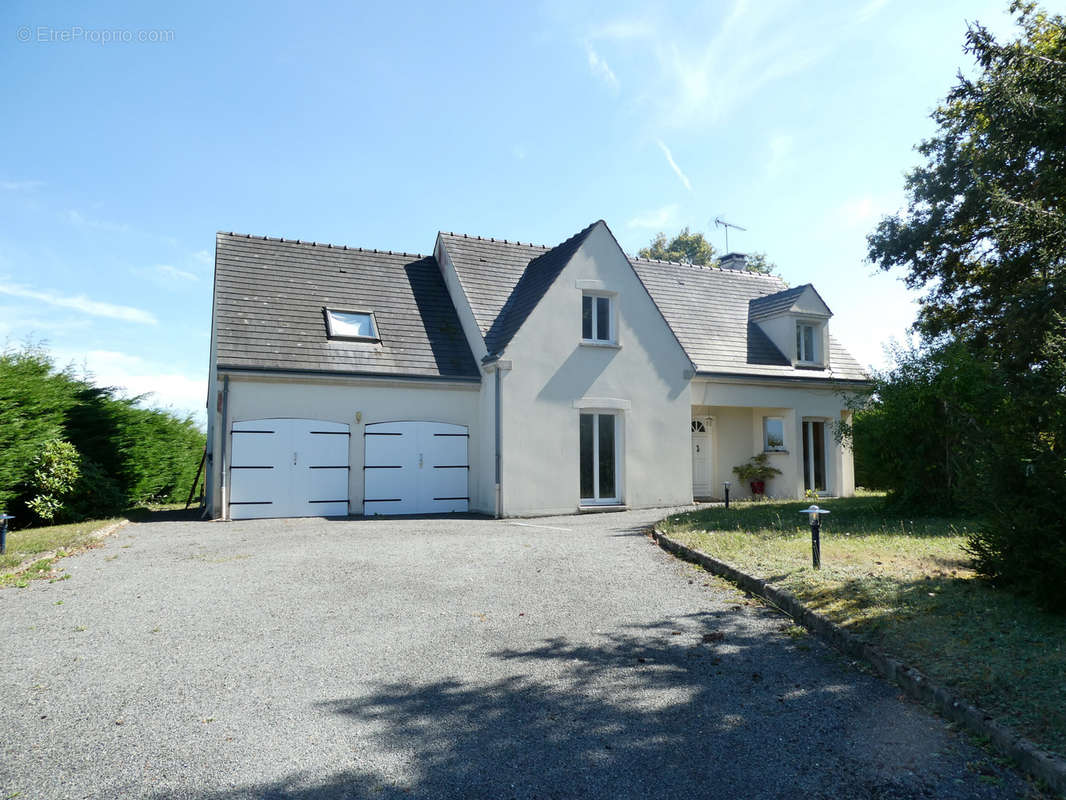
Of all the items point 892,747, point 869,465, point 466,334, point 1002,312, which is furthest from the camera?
point 466,334

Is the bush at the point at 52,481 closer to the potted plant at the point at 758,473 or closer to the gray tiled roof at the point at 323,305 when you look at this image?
the gray tiled roof at the point at 323,305

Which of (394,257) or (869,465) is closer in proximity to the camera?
(869,465)

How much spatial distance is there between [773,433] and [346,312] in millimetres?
11976

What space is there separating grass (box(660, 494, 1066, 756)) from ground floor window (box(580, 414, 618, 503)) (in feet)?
16.9

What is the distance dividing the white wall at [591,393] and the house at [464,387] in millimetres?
38

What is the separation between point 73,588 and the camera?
7.79 m

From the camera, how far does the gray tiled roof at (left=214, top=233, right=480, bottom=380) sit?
1539 cm

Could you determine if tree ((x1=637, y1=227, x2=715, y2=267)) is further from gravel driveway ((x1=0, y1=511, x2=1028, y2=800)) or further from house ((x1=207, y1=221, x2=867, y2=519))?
gravel driveway ((x1=0, y1=511, x2=1028, y2=800))

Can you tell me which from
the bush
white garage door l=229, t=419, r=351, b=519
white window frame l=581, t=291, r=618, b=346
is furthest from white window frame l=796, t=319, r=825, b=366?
the bush

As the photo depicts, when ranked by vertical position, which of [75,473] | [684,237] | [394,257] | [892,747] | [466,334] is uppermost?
[684,237]

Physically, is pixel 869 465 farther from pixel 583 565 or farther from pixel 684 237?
pixel 684 237

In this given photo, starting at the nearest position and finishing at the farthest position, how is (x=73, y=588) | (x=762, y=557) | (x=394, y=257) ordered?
(x=73, y=588)
(x=762, y=557)
(x=394, y=257)

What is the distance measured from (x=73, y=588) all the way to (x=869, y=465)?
12.4 meters

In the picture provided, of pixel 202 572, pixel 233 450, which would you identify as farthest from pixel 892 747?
pixel 233 450
